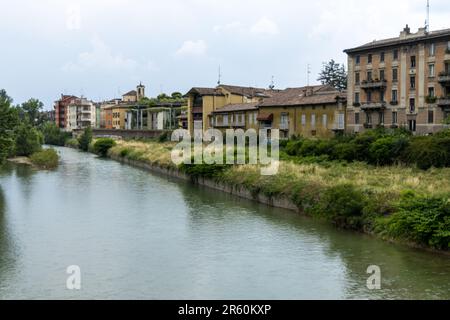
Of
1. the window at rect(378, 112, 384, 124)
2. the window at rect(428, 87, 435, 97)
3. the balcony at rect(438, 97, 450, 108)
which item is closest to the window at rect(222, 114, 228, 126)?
the window at rect(378, 112, 384, 124)

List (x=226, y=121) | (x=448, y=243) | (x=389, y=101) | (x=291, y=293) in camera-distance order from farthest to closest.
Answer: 1. (x=226, y=121)
2. (x=389, y=101)
3. (x=448, y=243)
4. (x=291, y=293)

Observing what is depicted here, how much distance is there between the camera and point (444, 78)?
40.6m

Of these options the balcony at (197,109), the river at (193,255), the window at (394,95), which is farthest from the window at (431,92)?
the balcony at (197,109)

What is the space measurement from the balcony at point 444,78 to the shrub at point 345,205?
61.2 feet

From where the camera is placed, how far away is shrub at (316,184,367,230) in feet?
79.6

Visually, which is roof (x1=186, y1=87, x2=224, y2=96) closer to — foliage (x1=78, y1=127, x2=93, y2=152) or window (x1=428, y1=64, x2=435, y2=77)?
foliage (x1=78, y1=127, x2=93, y2=152)

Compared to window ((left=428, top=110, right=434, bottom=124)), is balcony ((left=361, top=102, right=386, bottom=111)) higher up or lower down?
higher up

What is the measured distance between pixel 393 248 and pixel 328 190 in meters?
5.62

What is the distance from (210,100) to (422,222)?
159 ft

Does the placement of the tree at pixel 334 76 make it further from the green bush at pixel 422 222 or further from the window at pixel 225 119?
the green bush at pixel 422 222
